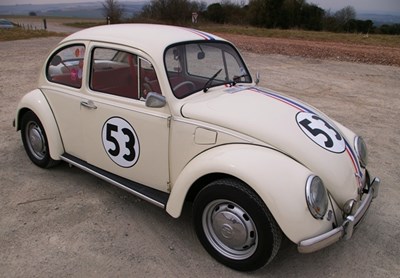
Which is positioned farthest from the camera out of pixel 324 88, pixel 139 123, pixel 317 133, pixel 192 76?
pixel 324 88

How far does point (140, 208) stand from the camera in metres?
3.63

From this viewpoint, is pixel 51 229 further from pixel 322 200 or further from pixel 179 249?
pixel 322 200

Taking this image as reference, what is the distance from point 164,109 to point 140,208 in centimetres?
115

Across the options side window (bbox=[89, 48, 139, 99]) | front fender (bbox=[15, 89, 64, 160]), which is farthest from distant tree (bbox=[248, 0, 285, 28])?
side window (bbox=[89, 48, 139, 99])

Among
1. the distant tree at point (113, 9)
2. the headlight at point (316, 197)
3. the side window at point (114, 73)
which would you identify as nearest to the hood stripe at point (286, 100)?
the headlight at point (316, 197)

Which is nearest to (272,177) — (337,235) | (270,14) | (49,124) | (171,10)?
(337,235)

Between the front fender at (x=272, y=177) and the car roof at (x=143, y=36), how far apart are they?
113cm

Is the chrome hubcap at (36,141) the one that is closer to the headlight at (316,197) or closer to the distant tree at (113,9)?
the headlight at (316,197)

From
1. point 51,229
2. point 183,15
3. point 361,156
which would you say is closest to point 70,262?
point 51,229

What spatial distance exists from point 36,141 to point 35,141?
0.02 metres

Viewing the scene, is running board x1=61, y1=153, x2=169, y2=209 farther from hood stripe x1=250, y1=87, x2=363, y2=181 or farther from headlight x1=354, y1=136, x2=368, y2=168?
headlight x1=354, y1=136, x2=368, y2=168

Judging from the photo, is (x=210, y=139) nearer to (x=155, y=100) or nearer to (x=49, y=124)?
(x=155, y=100)

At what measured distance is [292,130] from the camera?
2877 mm

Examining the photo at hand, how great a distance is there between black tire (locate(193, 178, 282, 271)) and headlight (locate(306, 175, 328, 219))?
0.29m
